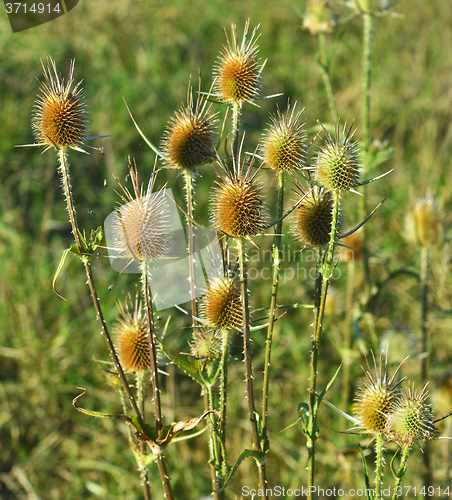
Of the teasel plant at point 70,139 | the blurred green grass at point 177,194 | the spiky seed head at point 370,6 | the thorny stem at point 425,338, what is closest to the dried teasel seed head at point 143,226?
the teasel plant at point 70,139

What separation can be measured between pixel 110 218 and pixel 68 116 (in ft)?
1.36

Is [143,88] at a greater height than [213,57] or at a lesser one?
lesser

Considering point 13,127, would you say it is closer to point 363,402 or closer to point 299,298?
point 299,298

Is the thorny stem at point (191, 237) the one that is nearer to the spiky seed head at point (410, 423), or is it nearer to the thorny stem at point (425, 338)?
the spiky seed head at point (410, 423)

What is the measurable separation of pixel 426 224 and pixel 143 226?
268 cm

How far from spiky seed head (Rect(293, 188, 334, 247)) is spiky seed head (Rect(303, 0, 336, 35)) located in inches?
88.1

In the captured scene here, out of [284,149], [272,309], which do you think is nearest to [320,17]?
[284,149]

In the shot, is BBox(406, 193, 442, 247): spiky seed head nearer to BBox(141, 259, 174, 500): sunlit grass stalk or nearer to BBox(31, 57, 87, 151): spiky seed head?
BBox(141, 259, 174, 500): sunlit grass stalk

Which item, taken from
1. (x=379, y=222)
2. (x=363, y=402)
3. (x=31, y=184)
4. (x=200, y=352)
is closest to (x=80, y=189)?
(x=31, y=184)

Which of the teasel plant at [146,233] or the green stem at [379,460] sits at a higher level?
the teasel plant at [146,233]

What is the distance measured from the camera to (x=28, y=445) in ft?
12.7

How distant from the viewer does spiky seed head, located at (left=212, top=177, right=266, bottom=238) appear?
1.68 meters

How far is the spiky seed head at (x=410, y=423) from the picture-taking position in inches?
64.4

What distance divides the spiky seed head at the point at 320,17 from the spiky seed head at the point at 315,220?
2239 millimetres
